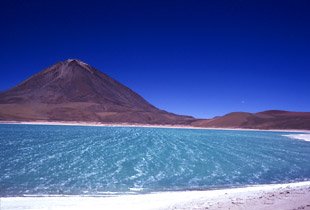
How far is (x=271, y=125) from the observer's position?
12219 cm

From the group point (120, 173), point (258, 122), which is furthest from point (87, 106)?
point (120, 173)

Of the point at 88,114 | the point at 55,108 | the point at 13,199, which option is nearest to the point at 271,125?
the point at 88,114

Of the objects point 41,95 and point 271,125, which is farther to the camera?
point 41,95

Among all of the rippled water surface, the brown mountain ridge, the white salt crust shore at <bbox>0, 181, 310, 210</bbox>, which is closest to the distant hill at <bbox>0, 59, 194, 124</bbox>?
the brown mountain ridge

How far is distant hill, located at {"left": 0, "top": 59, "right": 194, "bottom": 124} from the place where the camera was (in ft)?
408

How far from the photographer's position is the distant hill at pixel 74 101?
12432 centimetres

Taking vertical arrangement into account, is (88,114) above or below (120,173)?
above

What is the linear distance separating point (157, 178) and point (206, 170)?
3.79m

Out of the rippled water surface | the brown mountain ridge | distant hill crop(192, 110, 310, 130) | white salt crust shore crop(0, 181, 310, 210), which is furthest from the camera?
the brown mountain ridge

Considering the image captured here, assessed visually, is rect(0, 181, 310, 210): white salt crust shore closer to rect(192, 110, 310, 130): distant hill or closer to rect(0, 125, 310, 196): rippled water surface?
rect(0, 125, 310, 196): rippled water surface

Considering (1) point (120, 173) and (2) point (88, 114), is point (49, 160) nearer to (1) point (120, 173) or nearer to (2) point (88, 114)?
(1) point (120, 173)

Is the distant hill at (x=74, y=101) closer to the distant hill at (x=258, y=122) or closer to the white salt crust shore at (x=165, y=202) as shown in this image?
the distant hill at (x=258, y=122)

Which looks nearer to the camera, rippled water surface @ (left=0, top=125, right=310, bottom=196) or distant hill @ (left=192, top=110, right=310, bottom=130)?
rippled water surface @ (left=0, top=125, right=310, bottom=196)

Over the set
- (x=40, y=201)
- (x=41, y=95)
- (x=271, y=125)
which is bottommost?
(x=40, y=201)
